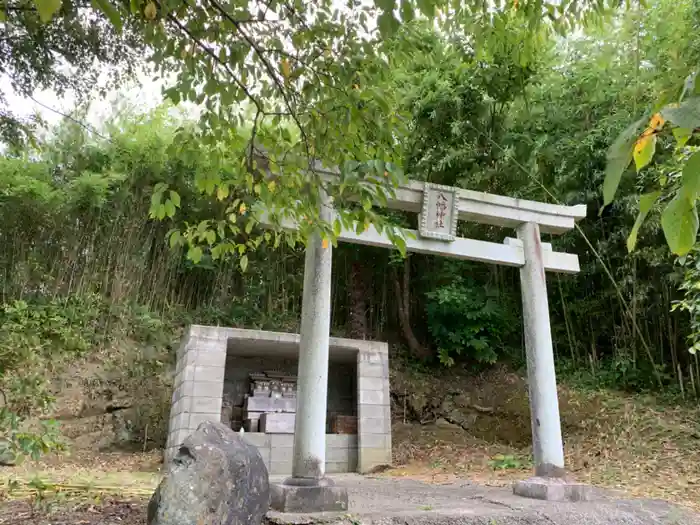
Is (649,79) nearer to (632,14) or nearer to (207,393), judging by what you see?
(632,14)

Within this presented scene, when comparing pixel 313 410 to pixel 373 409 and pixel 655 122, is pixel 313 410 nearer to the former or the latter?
pixel 655 122

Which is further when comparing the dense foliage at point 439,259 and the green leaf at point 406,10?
the dense foliage at point 439,259

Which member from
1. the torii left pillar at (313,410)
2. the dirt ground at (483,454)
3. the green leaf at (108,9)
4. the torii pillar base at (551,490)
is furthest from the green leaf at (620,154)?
the torii pillar base at (551,490)

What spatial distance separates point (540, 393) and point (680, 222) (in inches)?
150

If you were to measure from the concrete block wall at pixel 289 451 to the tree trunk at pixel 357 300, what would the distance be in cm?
232

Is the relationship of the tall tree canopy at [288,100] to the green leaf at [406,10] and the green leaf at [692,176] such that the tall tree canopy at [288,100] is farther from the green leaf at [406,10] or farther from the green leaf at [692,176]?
the green leaf at [692,176]

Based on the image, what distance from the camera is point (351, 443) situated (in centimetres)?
623

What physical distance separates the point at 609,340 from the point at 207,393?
19.4 feet

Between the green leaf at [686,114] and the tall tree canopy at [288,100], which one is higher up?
the tall tree canopy at [288,100]

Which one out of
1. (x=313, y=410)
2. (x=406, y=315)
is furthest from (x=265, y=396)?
(x=313, y=410)

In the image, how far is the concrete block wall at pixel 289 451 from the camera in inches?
228

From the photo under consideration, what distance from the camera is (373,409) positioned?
20.4 feet

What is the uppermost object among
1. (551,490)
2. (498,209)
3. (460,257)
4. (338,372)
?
(498,209)

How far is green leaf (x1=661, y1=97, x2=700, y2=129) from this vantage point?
57 centimetres
